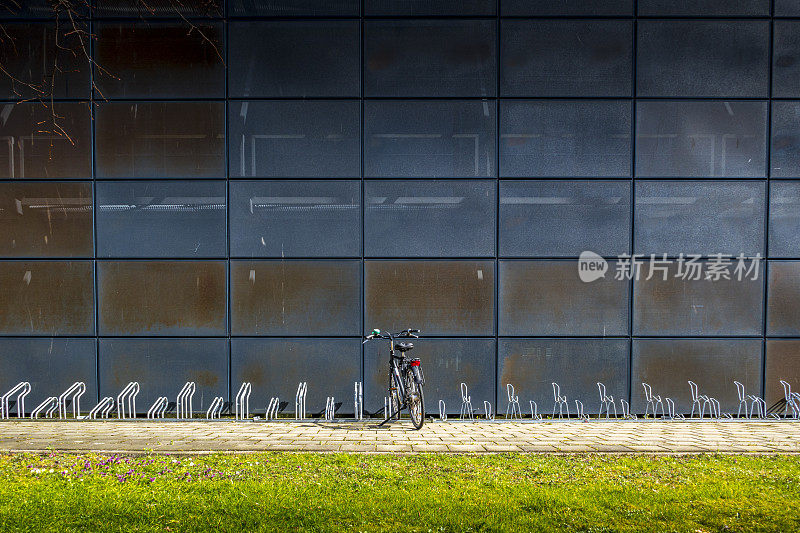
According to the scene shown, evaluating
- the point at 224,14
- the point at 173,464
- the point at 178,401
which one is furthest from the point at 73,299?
the point at 224,14

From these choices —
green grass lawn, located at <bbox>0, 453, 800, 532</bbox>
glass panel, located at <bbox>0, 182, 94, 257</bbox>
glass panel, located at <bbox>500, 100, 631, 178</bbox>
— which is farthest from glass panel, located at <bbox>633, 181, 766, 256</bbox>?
glass panel, located at <bbox>0, 182, 94, 257</bbox>

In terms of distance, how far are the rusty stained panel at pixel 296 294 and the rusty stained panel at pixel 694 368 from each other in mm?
4578

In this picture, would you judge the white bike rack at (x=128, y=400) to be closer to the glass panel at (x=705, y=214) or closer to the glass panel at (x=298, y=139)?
the glass panel at (x=298, y=139)

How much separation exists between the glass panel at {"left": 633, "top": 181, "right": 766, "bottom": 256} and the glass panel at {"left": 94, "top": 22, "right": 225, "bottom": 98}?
22.7ft

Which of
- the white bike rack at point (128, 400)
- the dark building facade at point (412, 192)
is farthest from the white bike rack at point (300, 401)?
the white bike rack at point (128, 400)

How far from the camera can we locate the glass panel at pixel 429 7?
709 cm

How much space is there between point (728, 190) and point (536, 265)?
3.16 m

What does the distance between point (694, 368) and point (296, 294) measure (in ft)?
20.8

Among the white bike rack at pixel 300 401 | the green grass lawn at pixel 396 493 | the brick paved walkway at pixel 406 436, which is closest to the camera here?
the green grass lawn at pixel 396 493

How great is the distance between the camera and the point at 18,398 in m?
7.14

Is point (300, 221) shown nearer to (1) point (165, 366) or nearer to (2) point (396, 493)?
(1) point (165, 366)

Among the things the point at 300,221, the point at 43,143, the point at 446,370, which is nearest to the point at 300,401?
the point at 446,370

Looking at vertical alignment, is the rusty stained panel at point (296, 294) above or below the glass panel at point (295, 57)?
below

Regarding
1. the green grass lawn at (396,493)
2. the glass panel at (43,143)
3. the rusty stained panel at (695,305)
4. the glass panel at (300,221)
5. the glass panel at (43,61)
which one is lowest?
the green grass lawn at (396,493)
